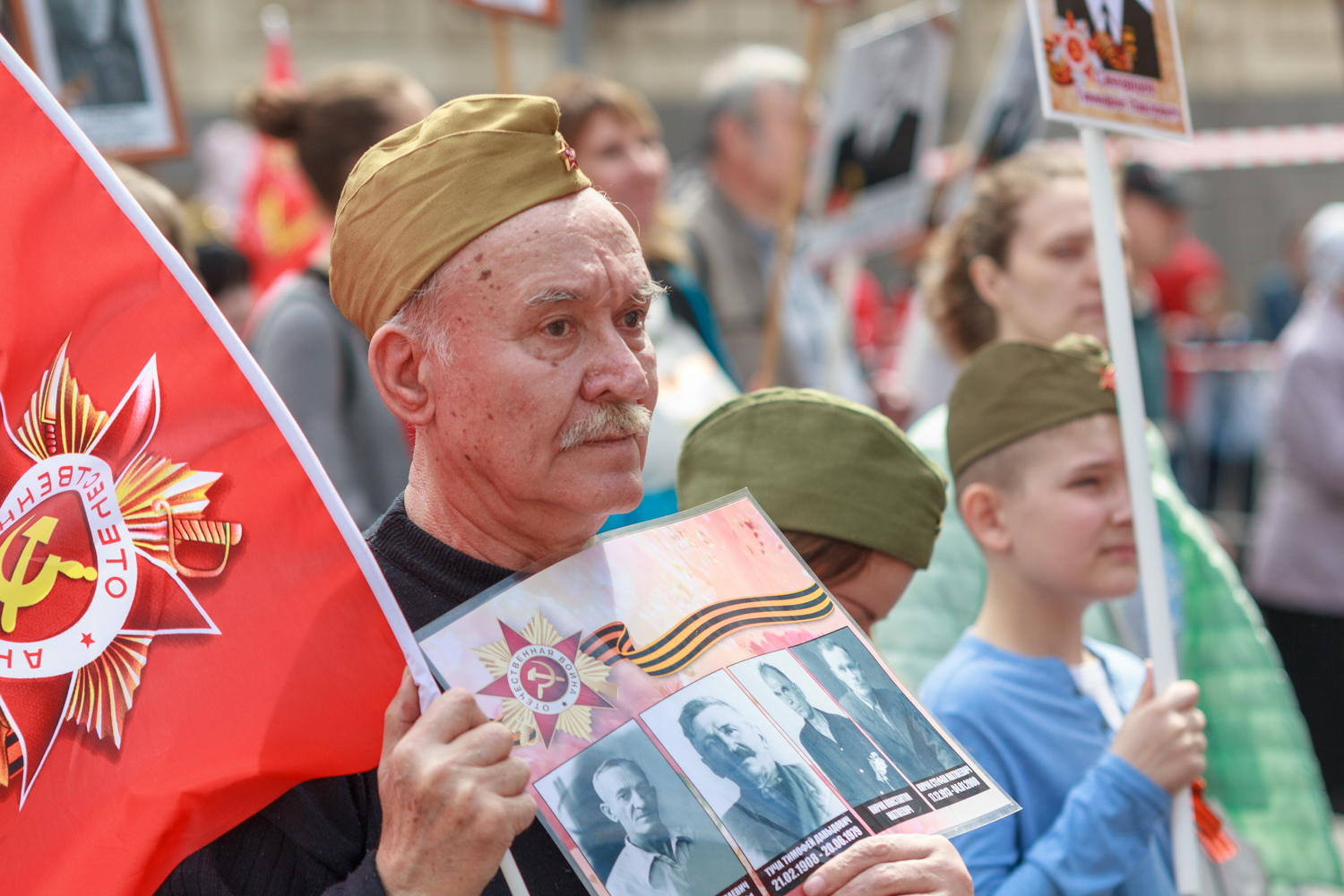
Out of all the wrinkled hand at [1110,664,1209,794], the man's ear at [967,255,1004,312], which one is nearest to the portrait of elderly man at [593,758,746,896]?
the wrinkled hand at [1110,664,1209,794]

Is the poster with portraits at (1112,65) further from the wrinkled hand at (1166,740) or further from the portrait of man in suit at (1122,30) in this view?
the wrinkled hand at (1166,740)

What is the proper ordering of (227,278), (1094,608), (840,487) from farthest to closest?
(227,278) < (1094,608) < (840,487)

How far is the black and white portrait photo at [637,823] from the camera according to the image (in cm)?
135

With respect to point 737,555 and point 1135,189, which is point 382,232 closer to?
point 737,555

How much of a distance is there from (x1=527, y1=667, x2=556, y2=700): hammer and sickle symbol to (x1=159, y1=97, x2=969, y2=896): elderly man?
0.38 ft

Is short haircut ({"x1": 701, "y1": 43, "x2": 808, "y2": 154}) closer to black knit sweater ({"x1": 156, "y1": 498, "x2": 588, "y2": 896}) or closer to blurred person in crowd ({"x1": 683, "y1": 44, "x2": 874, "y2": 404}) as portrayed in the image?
blurred person in crowd ({"x1": 683, "y1": 44, "x2": 874, "y2": 404})

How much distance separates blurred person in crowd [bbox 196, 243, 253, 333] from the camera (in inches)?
186

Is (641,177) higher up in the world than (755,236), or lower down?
higher up

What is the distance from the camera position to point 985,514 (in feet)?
8.09

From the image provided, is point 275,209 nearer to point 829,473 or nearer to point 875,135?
point 875,135

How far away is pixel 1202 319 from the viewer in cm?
1202

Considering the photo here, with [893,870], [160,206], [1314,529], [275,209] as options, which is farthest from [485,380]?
[275,209]

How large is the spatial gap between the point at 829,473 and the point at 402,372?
0.73 metres

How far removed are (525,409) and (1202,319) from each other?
1153 centimetres
